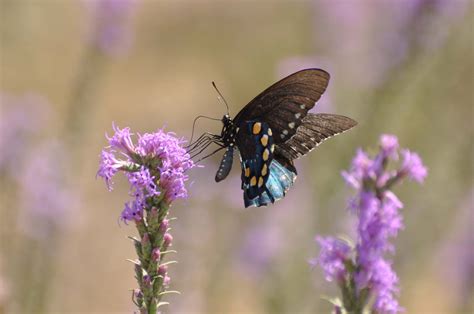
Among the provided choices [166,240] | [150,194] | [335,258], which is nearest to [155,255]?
[166,240]

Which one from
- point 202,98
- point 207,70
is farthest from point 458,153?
point 207,70

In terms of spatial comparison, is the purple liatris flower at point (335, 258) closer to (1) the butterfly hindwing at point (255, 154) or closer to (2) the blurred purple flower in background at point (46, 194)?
(1) the butterfly hindwing at point (255, 154)

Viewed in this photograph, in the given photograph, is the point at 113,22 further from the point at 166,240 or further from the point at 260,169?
the point at 166,240

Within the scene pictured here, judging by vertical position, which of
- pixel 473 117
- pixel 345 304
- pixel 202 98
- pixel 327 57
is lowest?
pixel 345 304

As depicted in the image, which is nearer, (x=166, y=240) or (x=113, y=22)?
(x=166, y=240)

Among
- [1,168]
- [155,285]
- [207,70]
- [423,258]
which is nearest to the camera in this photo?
[155,285]

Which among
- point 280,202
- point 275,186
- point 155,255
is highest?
point 280,202

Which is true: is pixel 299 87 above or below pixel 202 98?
below

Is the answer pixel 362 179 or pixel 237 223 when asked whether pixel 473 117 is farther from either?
pixel 362 179
